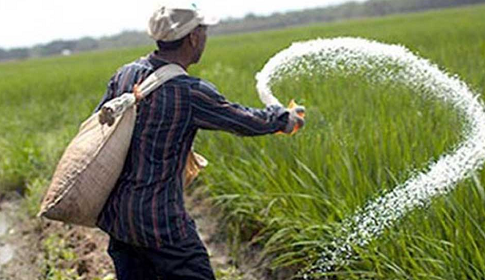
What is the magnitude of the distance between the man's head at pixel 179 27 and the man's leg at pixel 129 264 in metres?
0.64

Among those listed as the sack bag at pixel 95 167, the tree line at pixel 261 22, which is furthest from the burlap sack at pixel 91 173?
the tree line at pixel 261 22

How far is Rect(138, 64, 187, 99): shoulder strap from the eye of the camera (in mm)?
1998

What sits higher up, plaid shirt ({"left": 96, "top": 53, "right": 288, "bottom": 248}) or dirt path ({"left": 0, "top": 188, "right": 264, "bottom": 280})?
plaid shirt ({"left": 96, "top": 53, "right": 288, "bottom": 248})

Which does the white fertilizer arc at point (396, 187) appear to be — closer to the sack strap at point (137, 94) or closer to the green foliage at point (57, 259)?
the sack strap at point (137, 94)

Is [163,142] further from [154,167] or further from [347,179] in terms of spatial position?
[347,179]

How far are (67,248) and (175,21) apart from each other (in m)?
2.02

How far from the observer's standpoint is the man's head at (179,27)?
1.99 meters

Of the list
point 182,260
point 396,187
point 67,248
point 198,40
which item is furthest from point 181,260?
point 67,248

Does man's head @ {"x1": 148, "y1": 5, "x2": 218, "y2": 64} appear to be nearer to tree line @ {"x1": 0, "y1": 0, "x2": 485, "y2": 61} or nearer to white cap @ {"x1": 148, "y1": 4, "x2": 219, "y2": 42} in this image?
white cap @ {"x1": 148, "y1": 4, "x2": 219, "y2": 42}

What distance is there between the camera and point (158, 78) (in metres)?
2.01

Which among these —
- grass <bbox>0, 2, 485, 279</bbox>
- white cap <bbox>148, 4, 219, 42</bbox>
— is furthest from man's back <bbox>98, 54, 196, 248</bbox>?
grass <bbox>0, 2, 485, 279</bbox>

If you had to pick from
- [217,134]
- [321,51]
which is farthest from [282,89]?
[321,51]

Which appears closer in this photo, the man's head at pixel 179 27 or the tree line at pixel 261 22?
the man's head at pixel 179 27

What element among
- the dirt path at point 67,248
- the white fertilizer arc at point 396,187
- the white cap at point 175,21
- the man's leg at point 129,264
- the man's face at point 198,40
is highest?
the white cap at point 175,21
